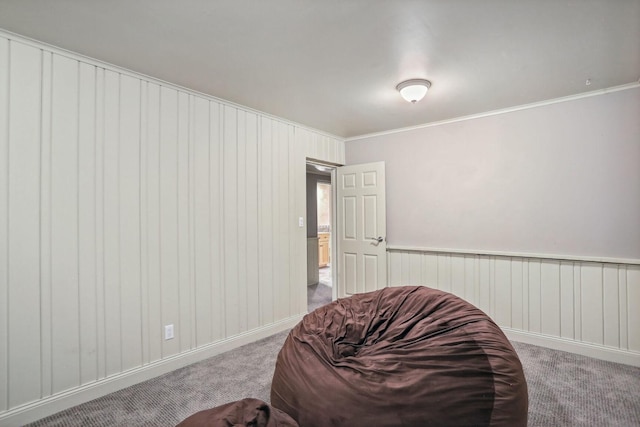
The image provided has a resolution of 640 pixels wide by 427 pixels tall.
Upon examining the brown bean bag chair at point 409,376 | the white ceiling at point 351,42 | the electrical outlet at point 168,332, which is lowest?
the electrical outlet at point 168,332

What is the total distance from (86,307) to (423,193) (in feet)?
11.3

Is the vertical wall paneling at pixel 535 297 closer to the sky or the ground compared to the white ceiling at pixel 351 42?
closer to the ground

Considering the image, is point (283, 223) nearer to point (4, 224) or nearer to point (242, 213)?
point (242, 213)

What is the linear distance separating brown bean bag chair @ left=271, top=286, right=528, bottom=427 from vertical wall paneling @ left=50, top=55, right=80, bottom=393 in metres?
1.43

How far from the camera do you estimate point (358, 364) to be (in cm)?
170

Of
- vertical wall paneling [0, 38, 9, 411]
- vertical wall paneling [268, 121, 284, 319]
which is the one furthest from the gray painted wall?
vertical wall paneling [0, 38, 9, 411]

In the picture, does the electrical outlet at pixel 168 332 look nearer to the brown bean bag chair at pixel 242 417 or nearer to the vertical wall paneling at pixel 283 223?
the vertical wall paneling at pixel 283 223

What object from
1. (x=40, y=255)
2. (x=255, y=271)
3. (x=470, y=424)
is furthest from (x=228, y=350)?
(x=470, y=424)

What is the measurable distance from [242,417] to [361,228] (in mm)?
3280

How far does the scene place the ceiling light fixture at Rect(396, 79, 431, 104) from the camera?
8.70 feet

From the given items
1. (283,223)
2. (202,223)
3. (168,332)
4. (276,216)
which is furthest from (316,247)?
(168,332)

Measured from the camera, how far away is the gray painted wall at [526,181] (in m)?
2.87

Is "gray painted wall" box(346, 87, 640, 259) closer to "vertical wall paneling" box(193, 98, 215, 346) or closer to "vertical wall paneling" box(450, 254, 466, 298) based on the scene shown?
"vertical wall paneling" box(450, 254, 466, 298)

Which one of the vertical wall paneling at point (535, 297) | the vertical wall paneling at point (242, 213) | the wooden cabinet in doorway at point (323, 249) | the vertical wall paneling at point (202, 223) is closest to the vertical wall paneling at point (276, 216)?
the vertical wall paneling at point (242, 213)
